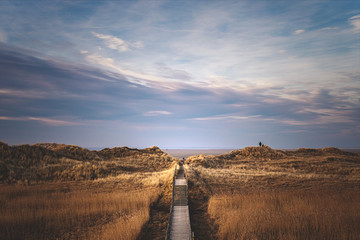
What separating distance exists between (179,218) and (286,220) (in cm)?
575

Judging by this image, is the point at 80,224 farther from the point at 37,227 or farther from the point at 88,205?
the point at 88,205

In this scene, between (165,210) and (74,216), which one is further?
(165,210)

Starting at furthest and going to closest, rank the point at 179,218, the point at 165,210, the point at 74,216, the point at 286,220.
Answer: the point at 165,210 → the point at 74,216 → the point at 179,218 → the point at 286,220

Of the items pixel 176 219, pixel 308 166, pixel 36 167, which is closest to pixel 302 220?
pixel 176 219

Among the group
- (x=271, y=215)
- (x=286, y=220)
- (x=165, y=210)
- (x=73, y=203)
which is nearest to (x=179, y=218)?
(x=165, y=210)

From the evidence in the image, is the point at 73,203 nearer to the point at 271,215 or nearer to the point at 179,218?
the point at 179,218

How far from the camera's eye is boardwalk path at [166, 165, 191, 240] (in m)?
11.1

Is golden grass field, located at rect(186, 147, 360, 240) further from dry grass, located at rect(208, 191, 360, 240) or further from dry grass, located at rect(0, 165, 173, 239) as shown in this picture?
dry grass, located at rect(0, 165, 173, 239)

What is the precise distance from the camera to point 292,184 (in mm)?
26172

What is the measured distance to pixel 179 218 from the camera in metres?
13.4

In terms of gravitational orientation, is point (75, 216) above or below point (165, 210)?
above

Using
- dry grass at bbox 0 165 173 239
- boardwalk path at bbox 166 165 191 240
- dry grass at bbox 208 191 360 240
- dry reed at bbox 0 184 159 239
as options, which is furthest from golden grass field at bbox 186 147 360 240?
dry reed at bbox 0 184 159 239

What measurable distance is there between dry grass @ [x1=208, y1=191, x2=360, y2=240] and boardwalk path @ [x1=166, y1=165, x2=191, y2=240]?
5.64 ft

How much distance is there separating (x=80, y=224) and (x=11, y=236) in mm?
3143
